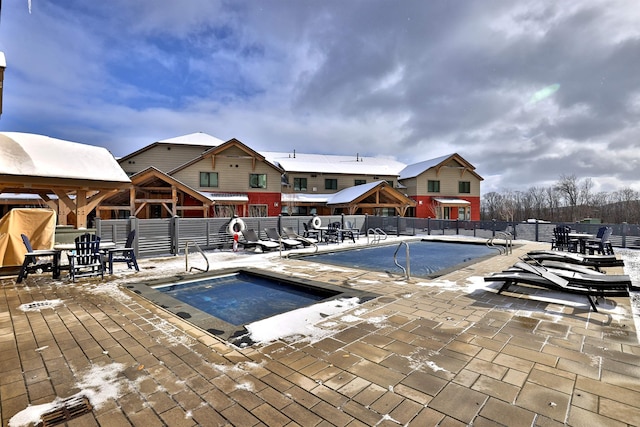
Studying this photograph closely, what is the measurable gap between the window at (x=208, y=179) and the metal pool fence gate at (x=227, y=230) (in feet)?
32.1

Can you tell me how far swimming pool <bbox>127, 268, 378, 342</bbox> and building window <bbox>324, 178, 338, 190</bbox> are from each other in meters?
21.4

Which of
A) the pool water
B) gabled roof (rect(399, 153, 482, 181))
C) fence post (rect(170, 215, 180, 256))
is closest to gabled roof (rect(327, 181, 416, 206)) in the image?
gabled roof (rect(399, 153, 482, 181))

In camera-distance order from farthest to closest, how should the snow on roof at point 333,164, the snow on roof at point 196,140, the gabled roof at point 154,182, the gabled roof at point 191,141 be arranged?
the snow on roof at point 333,164 < the snow on roof at point 196,140 < the gabled roof at point 191,141 < the gabled roof at point 154,182

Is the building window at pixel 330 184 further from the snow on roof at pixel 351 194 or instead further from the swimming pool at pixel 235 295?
the swimming pool at pixel 235 295

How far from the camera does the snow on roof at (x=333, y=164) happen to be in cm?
2870

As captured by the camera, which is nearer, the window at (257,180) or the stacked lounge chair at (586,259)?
the stacked lounge chair at (586,259)

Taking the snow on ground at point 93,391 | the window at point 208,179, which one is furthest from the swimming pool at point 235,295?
the window at point 208,179

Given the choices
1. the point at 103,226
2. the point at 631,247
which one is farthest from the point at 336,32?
the point at 631,247

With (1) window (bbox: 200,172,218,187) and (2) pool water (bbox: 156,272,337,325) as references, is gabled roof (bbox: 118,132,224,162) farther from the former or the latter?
(2) pool water (bbox: 156,272,337,325)

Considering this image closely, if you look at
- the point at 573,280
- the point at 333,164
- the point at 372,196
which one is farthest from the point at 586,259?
the point at 333,164

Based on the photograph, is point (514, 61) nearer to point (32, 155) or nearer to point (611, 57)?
point (611, 57)

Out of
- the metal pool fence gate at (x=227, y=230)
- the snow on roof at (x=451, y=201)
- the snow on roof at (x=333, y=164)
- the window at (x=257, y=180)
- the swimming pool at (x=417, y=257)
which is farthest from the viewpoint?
the snow on roof at (x=451, y=201)

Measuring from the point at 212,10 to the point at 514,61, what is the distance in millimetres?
13941

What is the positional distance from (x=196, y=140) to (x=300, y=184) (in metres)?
9.26
